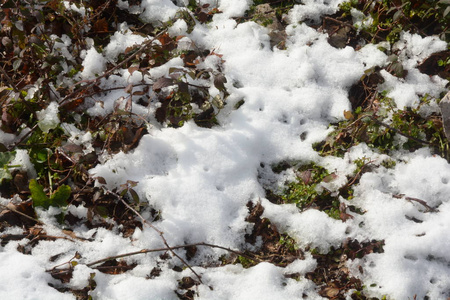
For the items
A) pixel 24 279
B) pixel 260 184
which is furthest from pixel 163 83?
pixel 24 279

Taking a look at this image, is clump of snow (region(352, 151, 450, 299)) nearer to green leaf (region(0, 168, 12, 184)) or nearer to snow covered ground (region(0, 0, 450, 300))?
snow covered ground (region(0, 0, 450, 300))

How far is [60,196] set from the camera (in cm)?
224

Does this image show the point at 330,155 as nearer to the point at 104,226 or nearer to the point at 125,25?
the point at 104,226

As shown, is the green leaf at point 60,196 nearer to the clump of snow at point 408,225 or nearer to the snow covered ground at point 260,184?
the snow covered ground at point 260,184

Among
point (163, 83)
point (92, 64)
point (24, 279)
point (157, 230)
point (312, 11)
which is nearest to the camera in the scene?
point (24, 279)

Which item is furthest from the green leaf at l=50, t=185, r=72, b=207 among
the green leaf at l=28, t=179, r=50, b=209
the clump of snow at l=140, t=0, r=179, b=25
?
the clump of snow at l=140, t=0, r=179, b=25

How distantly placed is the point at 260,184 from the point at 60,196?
1204 millimetres

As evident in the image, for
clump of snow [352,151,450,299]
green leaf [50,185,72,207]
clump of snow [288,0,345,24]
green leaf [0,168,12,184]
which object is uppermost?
clump of snow [288,0,345,24]

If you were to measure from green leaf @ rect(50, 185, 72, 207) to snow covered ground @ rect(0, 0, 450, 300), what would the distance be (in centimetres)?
8

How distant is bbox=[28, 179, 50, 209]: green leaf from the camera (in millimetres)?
2191

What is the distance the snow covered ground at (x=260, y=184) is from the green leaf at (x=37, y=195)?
11 centimetres

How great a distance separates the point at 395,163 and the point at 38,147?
2275 millimetres

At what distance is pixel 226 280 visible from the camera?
208 centimetres

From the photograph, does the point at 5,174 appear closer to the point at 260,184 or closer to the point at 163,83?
the point at 163,83
